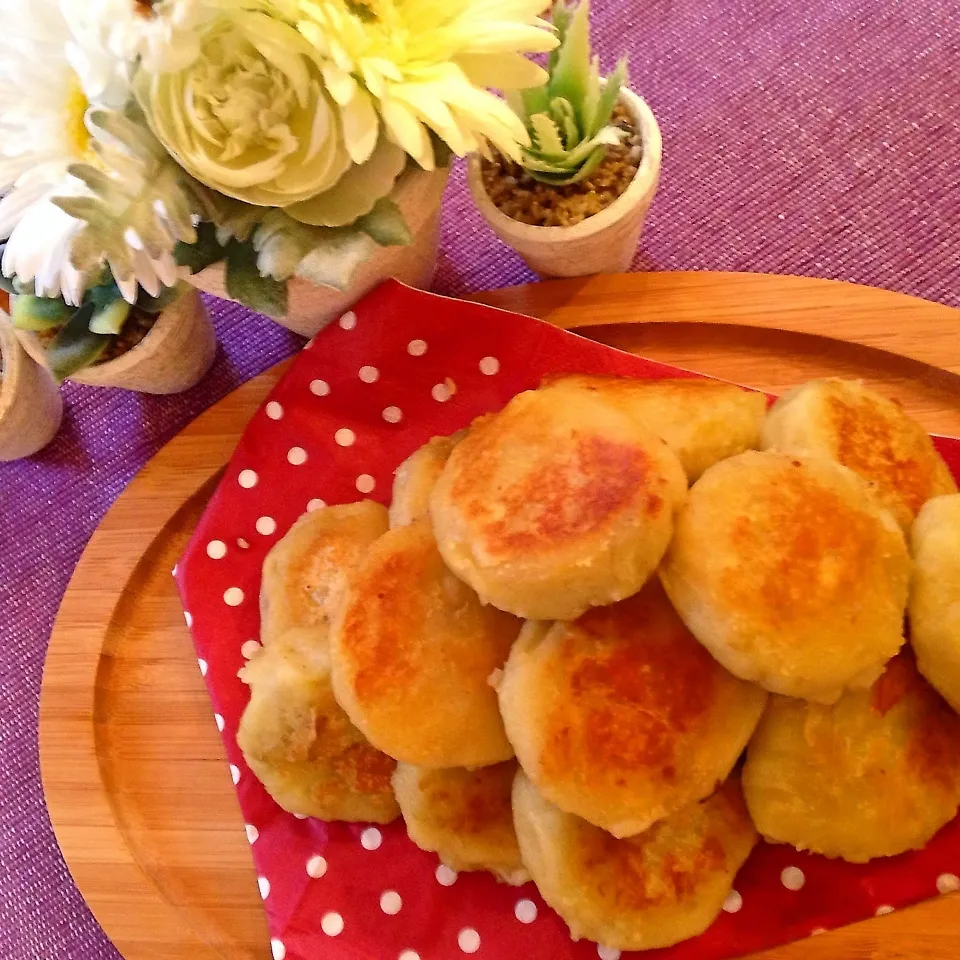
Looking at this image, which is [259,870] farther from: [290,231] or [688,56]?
[688,56]

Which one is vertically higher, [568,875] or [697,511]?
[697,511]

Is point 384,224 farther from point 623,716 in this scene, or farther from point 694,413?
point 623,716

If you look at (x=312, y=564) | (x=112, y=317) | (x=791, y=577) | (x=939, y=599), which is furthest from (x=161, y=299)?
(x=939, y=599)

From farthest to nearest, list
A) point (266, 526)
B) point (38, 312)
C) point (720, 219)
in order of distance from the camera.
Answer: point (720, 219)
point (266, 526)
point (38, 312)

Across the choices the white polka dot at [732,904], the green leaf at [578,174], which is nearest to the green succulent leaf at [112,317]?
the green leaf at [578,174]

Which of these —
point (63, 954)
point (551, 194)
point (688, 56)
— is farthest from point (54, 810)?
point (688, 56)

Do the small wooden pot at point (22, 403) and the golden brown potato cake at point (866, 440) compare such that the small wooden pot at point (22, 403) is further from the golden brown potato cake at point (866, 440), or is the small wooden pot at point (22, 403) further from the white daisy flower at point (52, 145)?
the golden brown potato cake at point (866, 440)

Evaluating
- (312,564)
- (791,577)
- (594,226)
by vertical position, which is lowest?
(312,564)

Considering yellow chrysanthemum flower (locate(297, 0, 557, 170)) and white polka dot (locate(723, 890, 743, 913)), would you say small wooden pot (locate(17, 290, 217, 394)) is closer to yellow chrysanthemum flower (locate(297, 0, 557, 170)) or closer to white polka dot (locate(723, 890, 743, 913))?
yellow chrysanthemum flower (locate(297, 0, 557, 170))

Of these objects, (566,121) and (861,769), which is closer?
(861,769)
